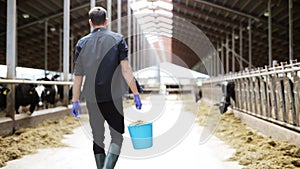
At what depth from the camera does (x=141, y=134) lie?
289cm

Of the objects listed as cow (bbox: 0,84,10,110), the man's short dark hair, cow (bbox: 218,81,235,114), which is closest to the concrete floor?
cow (bbox: 0,84,10,110)

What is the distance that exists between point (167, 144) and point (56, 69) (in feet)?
116

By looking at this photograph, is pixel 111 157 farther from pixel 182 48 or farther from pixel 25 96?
pixel 182 48

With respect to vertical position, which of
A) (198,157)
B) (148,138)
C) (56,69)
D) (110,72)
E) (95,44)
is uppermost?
(56,69)

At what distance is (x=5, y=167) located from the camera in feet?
12.2

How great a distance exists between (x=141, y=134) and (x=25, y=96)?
486cm

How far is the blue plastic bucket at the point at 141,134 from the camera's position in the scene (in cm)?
287

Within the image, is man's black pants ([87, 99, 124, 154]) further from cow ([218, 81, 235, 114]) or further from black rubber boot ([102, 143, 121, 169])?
cow ([218, 81, 235, 114])

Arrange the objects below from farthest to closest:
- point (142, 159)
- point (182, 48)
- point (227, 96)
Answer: point (182, 48)
point (227, 96)
point (142, 159)

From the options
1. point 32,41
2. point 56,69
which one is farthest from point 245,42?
point 56,69

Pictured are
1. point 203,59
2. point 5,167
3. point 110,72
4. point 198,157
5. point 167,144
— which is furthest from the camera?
point 203,59

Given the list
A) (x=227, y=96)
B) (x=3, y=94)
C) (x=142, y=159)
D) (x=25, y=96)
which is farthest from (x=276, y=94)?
(x=25, y=96)

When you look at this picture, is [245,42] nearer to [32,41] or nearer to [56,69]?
[32,41]

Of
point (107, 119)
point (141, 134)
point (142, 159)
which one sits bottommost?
point (142, 159)
